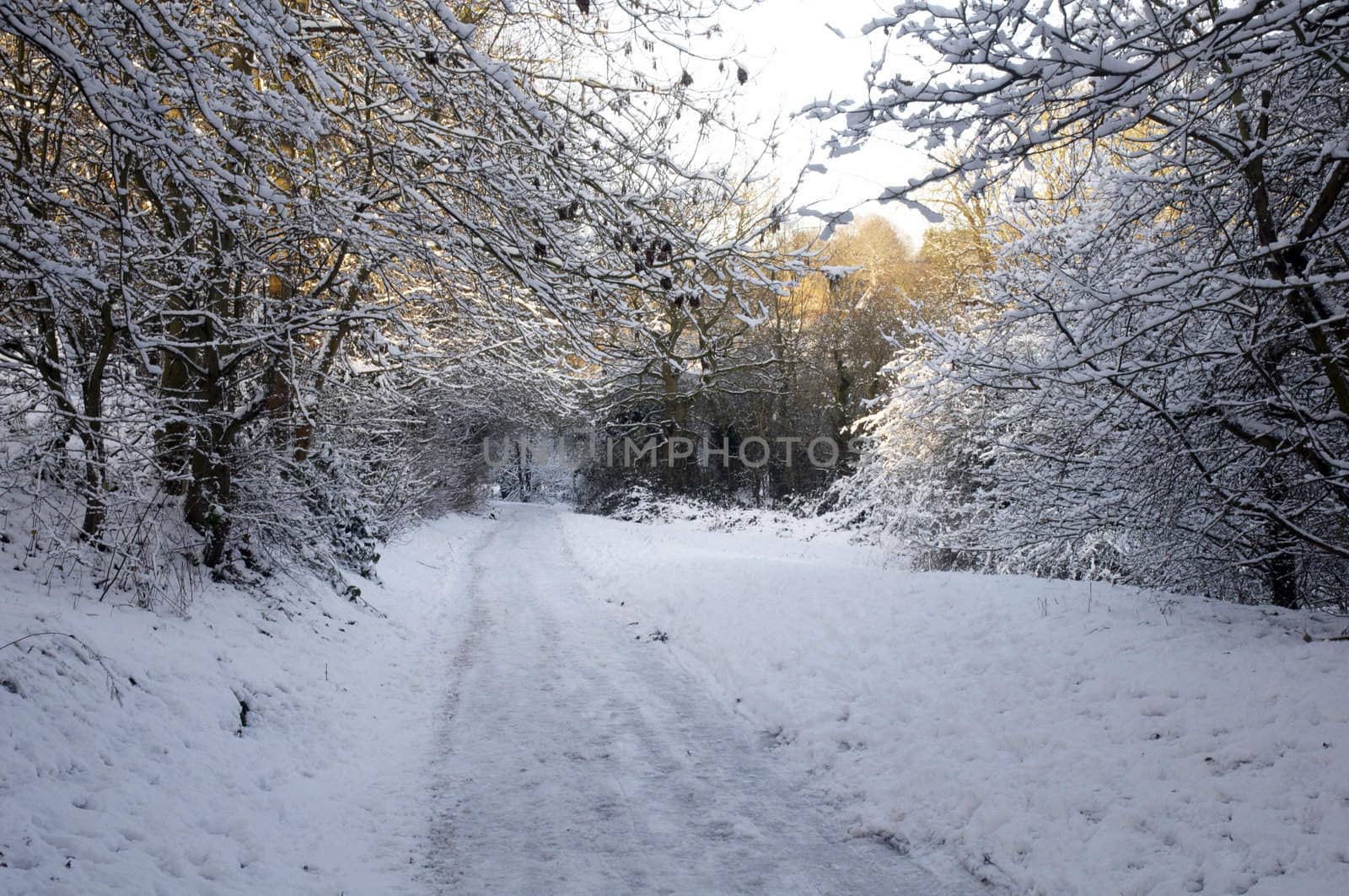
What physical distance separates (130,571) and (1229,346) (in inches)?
341

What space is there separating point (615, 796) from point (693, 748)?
107cm

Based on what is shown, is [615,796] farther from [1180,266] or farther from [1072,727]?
[1180,266]

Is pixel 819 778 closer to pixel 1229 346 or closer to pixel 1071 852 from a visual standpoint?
pixel 1071 852

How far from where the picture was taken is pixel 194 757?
457 cm

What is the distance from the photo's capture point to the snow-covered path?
414 cm

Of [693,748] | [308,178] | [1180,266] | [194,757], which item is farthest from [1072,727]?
[308,178]

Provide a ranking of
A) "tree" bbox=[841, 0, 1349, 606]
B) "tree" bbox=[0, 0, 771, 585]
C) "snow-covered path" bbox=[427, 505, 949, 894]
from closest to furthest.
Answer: "tree" bbox=[841, 0, 1349, 606], "tree" bbox=[0, 0, 771, 585], "snow-covered path" bbox=[427, 505, 949, 894]

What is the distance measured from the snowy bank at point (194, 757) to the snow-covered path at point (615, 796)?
427 mm

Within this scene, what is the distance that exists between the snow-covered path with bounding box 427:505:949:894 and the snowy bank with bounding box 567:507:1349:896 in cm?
40

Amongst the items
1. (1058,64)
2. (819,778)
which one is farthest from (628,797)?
(1058,64)

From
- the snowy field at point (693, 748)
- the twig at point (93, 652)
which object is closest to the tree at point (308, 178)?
the twig at point (93, 652)

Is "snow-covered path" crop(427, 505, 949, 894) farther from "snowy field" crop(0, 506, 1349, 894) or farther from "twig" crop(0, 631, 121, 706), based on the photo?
"twig" crop(0, 631, 121, 706)

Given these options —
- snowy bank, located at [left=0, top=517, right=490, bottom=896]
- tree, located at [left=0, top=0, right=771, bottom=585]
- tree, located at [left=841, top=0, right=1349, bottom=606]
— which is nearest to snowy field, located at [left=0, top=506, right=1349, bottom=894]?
snowy bank, located at [left=0, top=517, right=490, bottom=896]

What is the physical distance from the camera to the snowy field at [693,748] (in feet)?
12.6
